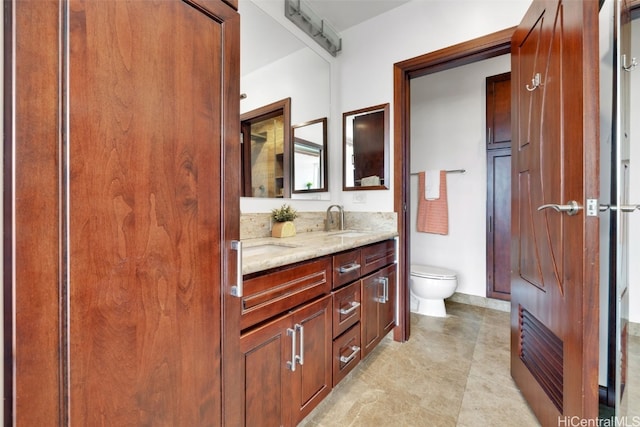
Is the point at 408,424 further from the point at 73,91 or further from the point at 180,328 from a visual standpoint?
the point at 73,91

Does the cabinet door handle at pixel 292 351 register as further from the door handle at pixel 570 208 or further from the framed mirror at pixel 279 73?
the door handle at pixel 570 208

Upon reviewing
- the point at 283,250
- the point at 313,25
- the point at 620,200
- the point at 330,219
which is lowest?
the point at 283,250

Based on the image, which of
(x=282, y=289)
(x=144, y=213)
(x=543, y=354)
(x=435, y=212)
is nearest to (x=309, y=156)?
(x=282, y=289)

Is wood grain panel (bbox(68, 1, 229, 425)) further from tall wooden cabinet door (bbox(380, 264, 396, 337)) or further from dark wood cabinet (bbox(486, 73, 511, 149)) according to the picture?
dark wood cabinet (bbox(486, 73, 511, 149))

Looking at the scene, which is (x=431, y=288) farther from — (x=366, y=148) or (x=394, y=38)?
(x=394, y=38)

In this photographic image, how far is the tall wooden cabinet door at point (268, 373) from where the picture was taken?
949mm

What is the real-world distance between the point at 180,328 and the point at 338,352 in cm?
95

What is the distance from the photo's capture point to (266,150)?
6.17 ft

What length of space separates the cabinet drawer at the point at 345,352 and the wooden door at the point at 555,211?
2.85 feet

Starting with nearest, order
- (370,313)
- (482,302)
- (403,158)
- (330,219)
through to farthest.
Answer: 1. (370,313)
2. (403,158)
3. (330,219)
4. (482,302)

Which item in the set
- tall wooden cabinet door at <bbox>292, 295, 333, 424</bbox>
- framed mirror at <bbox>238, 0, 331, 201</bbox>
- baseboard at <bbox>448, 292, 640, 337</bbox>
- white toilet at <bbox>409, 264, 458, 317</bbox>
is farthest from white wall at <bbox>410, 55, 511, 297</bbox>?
tall wooden cabinet door at <bbox>292, 295, 333, 424</bbox>

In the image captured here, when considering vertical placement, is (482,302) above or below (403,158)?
below

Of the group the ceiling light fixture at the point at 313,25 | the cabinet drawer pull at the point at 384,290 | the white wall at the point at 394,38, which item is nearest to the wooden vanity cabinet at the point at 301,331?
the cabinet drawer pull at the point at 384,290

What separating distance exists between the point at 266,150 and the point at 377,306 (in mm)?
1267
